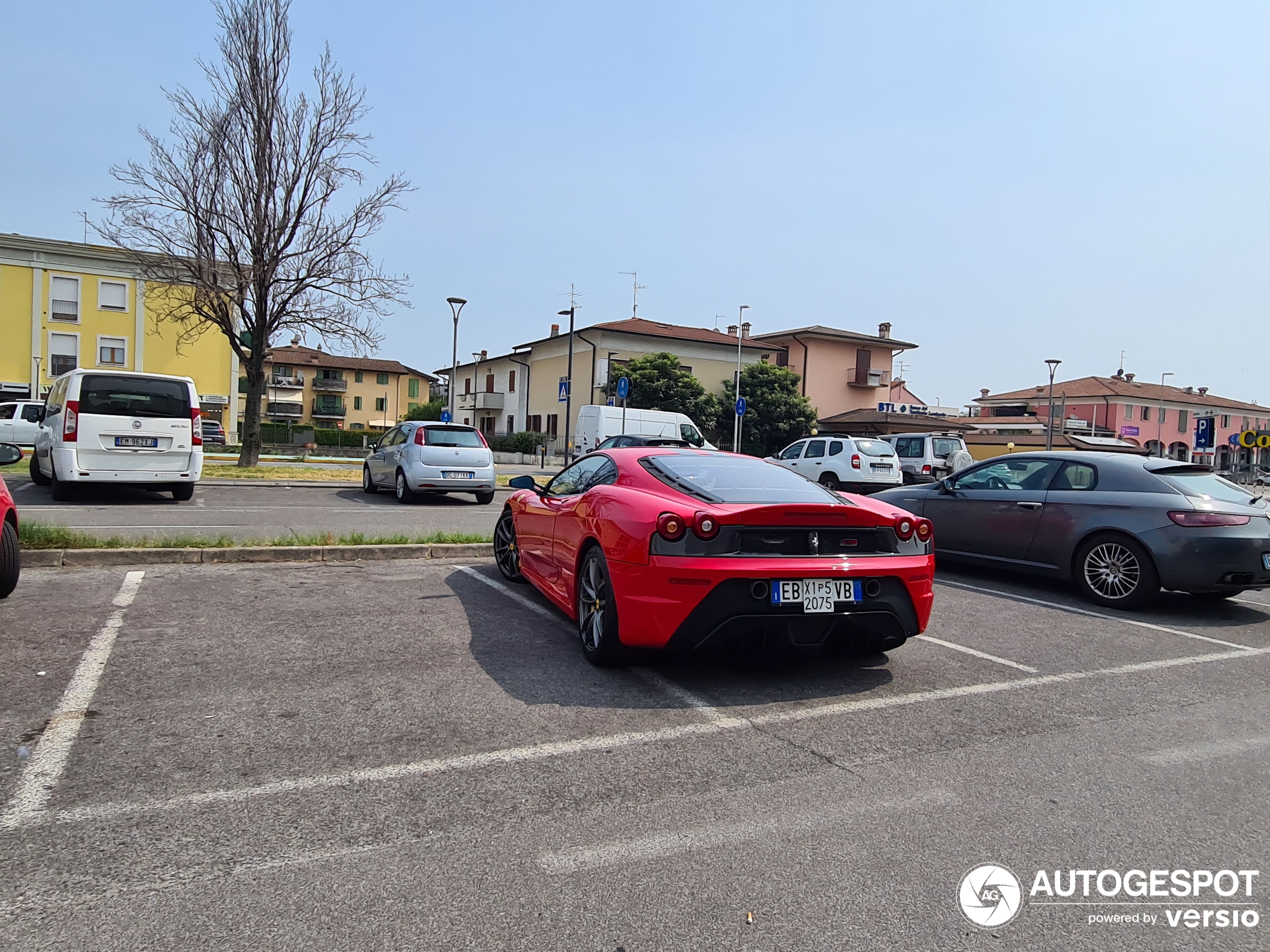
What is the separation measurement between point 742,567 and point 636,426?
811 inches

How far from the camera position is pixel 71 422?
40.2 feet

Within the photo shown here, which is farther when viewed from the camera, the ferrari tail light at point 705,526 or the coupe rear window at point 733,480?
the coupe rear window at point 733,480

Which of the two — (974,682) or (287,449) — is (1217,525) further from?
(287,449)

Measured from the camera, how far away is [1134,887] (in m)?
2.70

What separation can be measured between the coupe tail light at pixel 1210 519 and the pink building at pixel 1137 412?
60.8 meters

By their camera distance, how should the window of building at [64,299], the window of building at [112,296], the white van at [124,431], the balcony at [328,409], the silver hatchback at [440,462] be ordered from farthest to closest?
the balcony at [328,409] → the window of building at [112,296] → the window of building at [64,299] → the silver hatchback at [440,462] → the white van at [124,431]

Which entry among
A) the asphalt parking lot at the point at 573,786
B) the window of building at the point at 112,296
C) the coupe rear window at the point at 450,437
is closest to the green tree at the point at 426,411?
the window of building at the point at 112,296

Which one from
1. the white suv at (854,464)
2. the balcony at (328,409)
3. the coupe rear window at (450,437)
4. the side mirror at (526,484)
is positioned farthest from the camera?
the balcony at (328,409)

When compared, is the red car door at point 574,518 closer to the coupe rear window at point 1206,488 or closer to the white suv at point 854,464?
the coupe rear window at point 1206,488

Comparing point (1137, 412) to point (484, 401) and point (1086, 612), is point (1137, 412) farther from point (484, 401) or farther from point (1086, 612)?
point (1086, 612)

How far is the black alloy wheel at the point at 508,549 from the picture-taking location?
24.3 feet

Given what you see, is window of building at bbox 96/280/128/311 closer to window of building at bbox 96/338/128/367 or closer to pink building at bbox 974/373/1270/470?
window of building at bbox 96/338/128/367

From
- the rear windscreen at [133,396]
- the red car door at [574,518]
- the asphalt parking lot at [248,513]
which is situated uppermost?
the rear windscreen at [133,396]

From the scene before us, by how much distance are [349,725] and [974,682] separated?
3.40m
